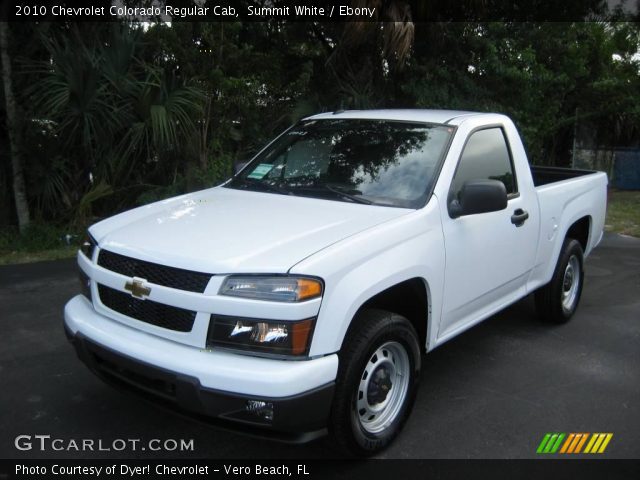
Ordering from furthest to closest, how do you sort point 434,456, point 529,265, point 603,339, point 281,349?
point 603,339, point 529,265, point 434,456, point 281,349

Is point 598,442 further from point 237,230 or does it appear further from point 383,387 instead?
point 237,230

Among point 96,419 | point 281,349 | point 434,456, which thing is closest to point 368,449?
point 434,456

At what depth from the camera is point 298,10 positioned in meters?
10.6

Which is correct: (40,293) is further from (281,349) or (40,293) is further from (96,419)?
(281,349)

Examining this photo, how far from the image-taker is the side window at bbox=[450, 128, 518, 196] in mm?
4039

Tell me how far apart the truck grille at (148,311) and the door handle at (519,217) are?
7.96 ft

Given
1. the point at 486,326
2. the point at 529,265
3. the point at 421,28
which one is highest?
the point at 421,28

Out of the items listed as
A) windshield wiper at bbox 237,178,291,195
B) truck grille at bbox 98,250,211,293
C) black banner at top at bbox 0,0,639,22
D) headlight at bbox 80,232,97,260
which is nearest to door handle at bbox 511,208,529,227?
windshield wiper at bbox 237,178,291,195

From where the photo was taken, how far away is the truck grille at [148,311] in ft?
9.62

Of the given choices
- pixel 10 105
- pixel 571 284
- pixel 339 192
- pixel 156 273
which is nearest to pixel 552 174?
pixel 571 284

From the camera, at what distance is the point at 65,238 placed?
27.3 ft

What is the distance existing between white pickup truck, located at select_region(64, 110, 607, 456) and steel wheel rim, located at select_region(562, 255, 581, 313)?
3.00 ft

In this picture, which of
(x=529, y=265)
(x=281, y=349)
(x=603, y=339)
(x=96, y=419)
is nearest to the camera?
(x=281, y=349)

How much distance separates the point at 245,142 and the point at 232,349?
24.4 feet
